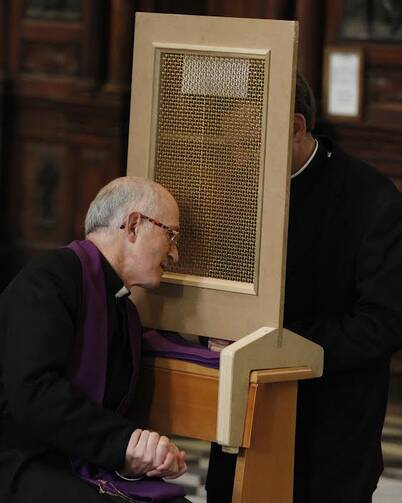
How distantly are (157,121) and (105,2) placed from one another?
187 inches

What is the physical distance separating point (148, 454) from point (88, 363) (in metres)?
0.26

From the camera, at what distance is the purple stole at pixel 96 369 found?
2957 mm

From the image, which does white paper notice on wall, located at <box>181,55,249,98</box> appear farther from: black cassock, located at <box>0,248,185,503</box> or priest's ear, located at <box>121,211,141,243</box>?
black cassock, located at <box>0,248,185,503</box>

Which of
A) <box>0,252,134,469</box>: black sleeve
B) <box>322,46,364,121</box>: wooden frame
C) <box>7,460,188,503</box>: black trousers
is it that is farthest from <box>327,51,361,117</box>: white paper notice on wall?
<box>7,460,188,503</box>: black trousers

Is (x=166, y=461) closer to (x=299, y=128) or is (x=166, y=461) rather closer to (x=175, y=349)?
(x=175, y=349)

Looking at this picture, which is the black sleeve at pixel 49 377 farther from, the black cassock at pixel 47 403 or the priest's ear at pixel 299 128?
the priest's ear at pixel 299 128

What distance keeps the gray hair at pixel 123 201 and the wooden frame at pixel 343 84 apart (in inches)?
171

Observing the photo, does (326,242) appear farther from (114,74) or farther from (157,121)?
(114,74)

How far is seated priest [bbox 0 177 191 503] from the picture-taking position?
2852 mm

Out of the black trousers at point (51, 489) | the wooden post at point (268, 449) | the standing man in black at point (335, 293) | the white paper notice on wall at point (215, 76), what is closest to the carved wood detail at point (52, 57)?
the standing man in black at point (335, 293)

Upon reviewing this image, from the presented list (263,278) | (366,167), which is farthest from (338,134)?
(263,278)

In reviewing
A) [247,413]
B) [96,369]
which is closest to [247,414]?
[247,413]

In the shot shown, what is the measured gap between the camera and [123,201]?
120 inches

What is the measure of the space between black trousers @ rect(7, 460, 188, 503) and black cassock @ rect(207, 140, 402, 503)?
2.55 ft
